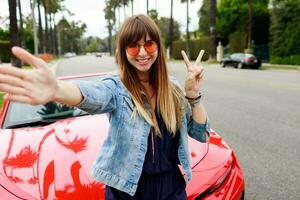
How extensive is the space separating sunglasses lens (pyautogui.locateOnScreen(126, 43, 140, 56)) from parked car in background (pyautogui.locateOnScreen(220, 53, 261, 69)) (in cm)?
2889

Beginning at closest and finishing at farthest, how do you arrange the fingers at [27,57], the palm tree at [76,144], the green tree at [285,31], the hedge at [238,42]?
1. the fingers at [27,57]
2. the palm tree at [76,144]
3. the green tree at [285,31]
4. the hedge at [238,42]

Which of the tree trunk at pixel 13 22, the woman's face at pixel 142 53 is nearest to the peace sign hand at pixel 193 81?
the woman's face at pixel 142 53

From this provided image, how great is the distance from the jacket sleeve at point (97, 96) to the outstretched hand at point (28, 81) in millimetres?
252

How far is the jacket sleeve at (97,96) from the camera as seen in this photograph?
1885 mm

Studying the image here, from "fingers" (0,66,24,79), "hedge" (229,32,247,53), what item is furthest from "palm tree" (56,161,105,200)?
"hedge" (229,32,247,53)

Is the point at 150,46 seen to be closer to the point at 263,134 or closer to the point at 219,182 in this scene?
the point at 219,182

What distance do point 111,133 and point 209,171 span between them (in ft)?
4.07

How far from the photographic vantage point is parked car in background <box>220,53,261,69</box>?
30.0 metres

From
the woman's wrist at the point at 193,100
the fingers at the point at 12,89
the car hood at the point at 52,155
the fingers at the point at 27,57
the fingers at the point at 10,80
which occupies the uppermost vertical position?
the fingers at the point at 27,57

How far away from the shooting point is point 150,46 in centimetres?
212

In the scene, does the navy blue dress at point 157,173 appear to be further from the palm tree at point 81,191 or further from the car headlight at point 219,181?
the car headlight at point 219,181

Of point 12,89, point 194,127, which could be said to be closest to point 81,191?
point 194,127

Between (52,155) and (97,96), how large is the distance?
1349mm

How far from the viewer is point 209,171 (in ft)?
10.00
